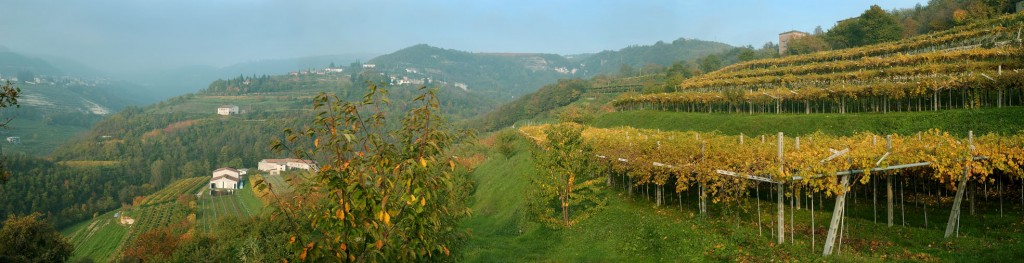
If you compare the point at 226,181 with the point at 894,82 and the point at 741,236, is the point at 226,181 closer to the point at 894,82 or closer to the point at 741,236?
the point at 894,82

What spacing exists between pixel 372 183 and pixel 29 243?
111 feet

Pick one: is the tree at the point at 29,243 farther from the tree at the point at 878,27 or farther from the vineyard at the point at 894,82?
the tree at the point at 878,27

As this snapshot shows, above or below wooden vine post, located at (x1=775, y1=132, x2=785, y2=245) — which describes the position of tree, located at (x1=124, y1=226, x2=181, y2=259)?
below

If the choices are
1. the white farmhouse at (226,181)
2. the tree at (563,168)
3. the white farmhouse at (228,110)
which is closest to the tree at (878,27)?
the tree at (563,168)

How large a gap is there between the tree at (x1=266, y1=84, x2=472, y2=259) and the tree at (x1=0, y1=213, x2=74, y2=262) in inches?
1230

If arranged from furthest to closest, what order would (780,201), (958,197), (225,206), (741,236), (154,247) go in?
1. (225,206)
2. (154,247)
3. (741,236)
4. (780,201)
5. (958,197)

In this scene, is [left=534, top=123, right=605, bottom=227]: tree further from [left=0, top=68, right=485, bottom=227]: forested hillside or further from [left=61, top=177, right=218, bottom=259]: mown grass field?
[left=61, top=177, right=218, bottom=259]: mown grass field

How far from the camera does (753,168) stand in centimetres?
1397

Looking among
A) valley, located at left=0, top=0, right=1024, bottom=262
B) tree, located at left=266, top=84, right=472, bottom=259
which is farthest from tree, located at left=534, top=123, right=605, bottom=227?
tree, located at left=266, top=84, right=472, bottom=259

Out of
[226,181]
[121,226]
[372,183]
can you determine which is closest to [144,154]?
[226,181]

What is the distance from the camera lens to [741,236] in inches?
579

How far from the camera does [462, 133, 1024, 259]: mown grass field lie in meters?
12.7

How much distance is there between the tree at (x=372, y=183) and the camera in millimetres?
4727

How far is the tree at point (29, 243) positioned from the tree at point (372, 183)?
31.2m
